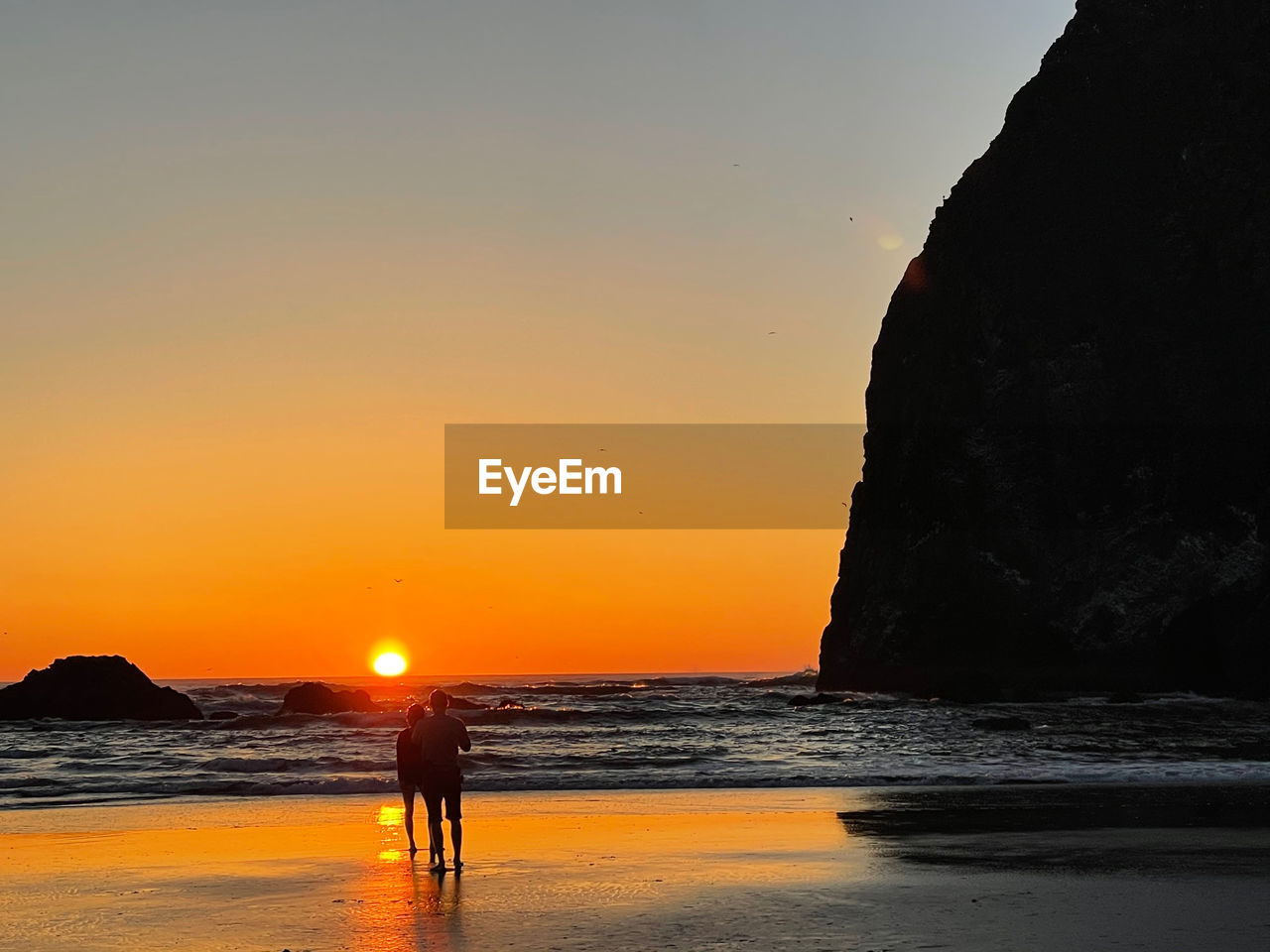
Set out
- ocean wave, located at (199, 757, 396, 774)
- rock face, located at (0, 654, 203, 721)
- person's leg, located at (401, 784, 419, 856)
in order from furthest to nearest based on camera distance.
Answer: rock face, located at (0, 654, 203, 721) < ocean wave, located at (199, 757, 396, 774) < person's leg, located at (401, 784, 419, 856)

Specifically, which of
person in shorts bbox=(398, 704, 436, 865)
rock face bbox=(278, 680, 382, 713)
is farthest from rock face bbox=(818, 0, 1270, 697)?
person in shorts bbox=(398, 704, 436, 865)

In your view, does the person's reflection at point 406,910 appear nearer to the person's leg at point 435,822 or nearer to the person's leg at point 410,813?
the person's leg at point 435,822

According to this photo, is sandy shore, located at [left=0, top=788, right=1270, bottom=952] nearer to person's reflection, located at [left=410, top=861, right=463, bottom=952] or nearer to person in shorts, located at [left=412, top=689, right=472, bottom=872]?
person's reflection, located at [left=410, top=861, right=463, bottom=952]

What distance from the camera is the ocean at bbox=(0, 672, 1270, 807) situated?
27.8 m

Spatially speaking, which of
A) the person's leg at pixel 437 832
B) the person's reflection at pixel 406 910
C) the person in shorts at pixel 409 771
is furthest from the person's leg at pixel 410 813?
the person's leg at pixel 437 832

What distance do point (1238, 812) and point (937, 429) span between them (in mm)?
58493

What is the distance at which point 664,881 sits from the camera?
13703 millimetres

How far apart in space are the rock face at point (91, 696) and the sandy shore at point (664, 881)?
117ft

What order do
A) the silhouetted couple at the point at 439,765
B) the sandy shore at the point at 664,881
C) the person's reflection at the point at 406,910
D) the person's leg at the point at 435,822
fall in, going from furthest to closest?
Answer: the silhouetted couple at the point at 439,765 < the person's leg at the point at 435,822 < the sandy shore at the point at 664,881 < the person's reflection at the point at 406,910

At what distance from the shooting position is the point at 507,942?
416 inches

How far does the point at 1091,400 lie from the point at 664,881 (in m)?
63.9

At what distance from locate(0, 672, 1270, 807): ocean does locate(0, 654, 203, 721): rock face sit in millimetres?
2078

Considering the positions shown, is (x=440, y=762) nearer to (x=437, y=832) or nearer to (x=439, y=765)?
(x=439, y=765)

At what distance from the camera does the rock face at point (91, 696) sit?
55.2 m
